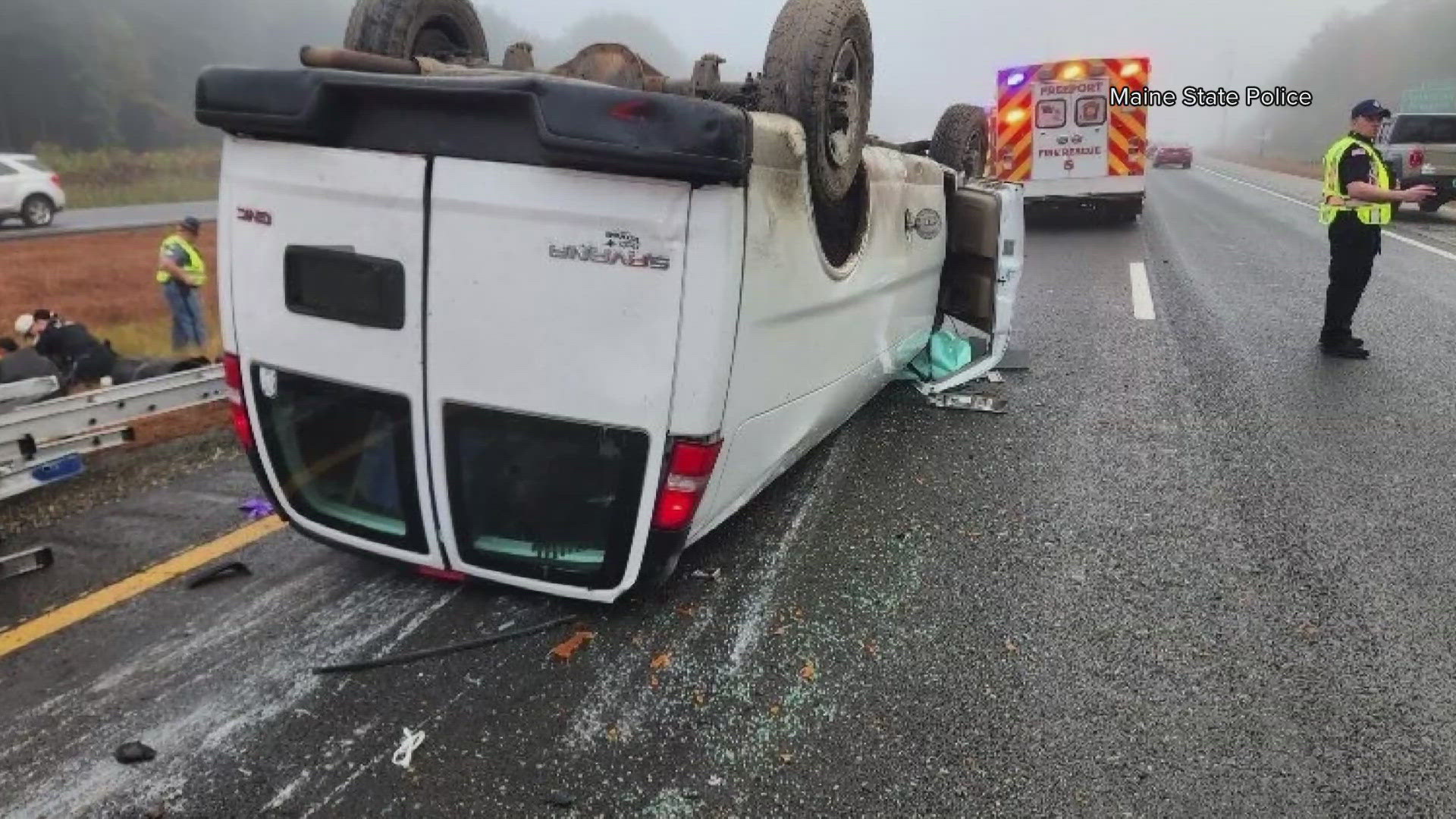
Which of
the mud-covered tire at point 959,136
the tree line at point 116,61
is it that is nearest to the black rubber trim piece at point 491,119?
the mud-covered tire at point 959,136

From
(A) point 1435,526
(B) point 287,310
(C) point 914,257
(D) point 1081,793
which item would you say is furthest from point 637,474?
(A) point 1435,526

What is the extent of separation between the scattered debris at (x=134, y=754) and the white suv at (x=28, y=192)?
65.3ft

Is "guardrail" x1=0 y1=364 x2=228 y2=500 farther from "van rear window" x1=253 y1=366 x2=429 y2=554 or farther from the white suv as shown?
the white suv

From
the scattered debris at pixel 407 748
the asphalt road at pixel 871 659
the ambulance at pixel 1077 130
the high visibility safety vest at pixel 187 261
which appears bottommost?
the scattered debris at pixel 407 748

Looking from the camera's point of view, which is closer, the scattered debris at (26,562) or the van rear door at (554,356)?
the van rear door at (554,356)

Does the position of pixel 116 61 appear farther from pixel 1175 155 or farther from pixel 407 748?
pixel 407 748

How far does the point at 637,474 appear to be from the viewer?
273 centimetres

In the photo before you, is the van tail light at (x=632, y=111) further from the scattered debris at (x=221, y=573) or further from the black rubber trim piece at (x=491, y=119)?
the scattered debris at (x=221, y=573)

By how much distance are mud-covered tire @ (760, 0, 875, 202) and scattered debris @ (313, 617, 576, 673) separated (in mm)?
1673

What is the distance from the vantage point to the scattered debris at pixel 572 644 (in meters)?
2.85

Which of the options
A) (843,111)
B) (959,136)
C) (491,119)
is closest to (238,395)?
(491,119)

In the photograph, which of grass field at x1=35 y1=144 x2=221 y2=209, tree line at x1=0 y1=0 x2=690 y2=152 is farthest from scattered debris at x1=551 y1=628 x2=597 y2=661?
tree line at x1=0 y1=0 x2=690 y2=152

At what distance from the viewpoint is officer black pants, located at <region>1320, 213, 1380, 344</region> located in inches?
240

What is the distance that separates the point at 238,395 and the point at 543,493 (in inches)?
42.8
